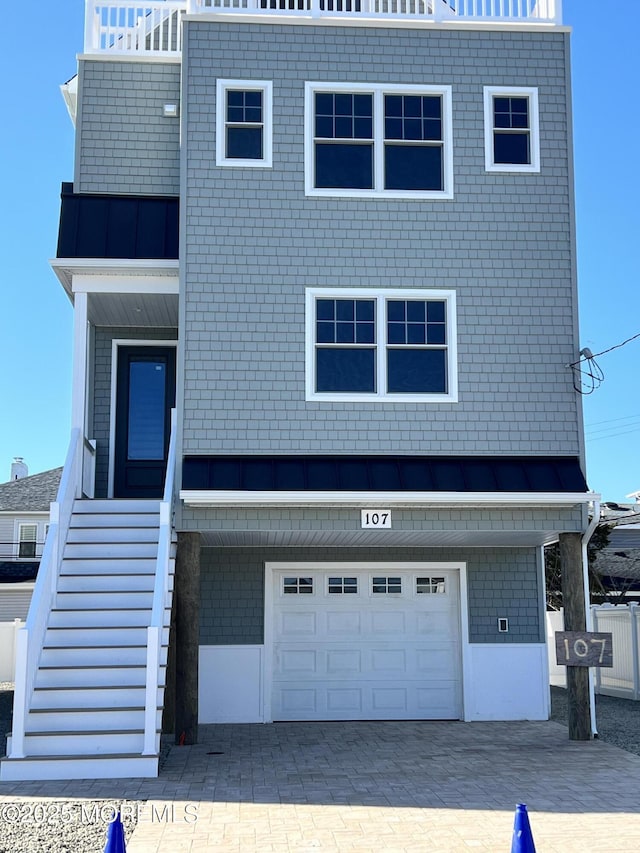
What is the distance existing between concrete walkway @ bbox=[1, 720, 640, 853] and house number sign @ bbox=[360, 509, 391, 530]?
2.54 m

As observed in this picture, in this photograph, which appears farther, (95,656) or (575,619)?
(575,619)

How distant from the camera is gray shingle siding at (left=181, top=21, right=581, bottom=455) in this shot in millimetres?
12359

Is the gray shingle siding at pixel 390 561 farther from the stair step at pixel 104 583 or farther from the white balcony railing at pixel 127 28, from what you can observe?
the white balcony railing at pixel 127 28

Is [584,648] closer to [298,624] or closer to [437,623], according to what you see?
[437,623]

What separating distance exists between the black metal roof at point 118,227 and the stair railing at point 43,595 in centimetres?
238

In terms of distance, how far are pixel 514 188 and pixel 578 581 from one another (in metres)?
4.95

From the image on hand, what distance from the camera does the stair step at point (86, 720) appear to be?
32.6ft

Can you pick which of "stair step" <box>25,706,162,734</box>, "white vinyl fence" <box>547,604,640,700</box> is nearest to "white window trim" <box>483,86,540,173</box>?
"stair step" <box>25,706,162,734</box>

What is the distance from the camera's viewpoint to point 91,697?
33.4ft

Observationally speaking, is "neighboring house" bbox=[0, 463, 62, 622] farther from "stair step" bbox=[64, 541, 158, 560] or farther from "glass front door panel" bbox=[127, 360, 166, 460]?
"stair step" bbox=[64, 541, 158, 560]

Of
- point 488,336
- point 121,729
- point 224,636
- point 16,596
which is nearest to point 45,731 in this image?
point 121,729

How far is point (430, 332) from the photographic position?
12672 millimetres

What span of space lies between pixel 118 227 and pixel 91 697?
6.13 m

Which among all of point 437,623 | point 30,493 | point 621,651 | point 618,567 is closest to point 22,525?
point 30,493
